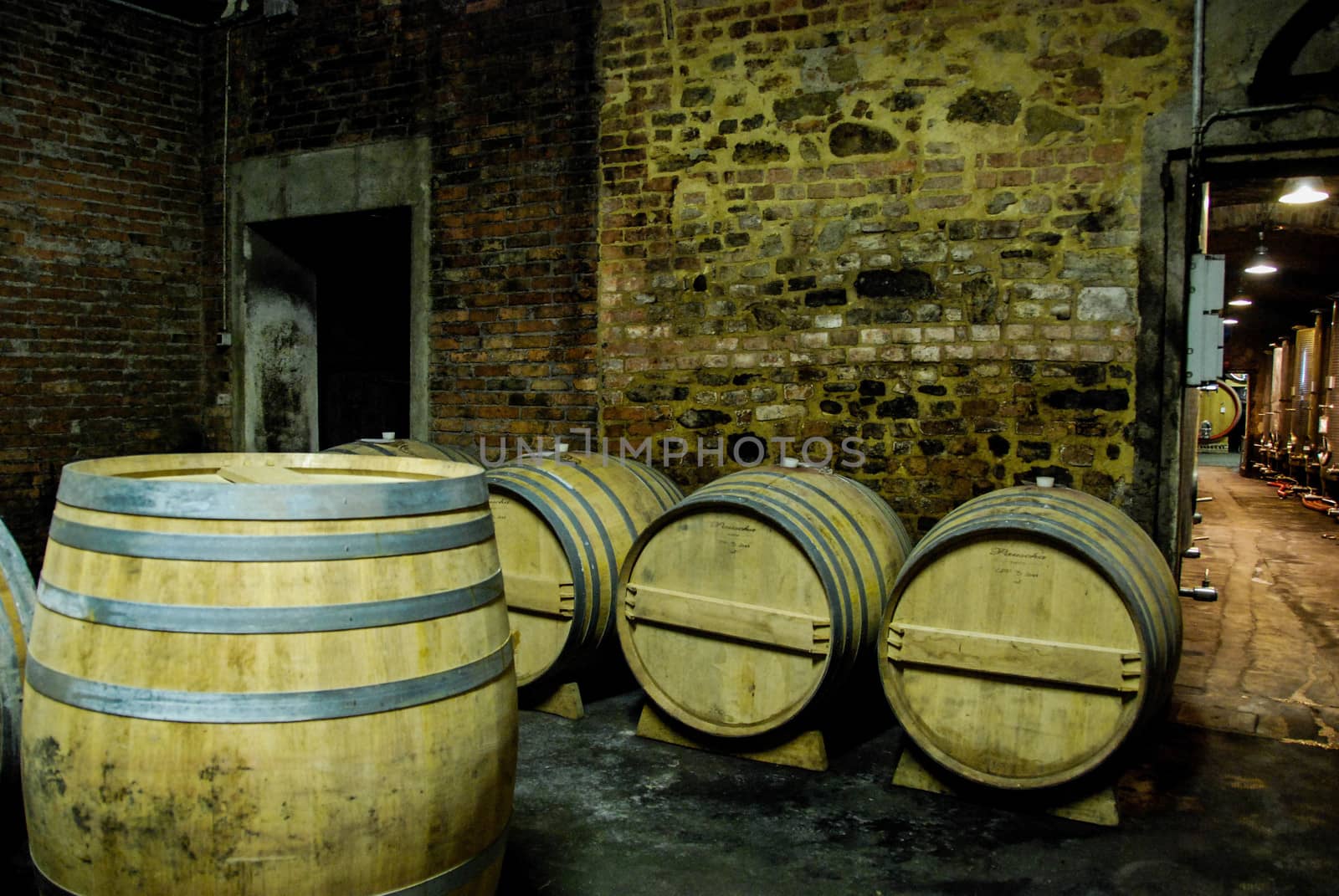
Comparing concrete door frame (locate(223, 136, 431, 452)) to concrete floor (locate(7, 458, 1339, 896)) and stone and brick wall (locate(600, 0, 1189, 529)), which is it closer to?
stone and brick wall (locate(600, 0, 1189, 529))

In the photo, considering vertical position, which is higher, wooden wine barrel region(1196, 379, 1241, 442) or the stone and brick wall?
the stone and brick wall

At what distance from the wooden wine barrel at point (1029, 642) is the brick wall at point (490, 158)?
91.3 inches

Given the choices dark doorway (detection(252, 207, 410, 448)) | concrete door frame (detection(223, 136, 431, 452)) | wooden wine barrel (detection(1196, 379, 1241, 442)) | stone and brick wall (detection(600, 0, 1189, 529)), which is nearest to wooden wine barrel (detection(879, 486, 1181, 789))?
stone and brick wall (detection(600, 0, 1189, 529))

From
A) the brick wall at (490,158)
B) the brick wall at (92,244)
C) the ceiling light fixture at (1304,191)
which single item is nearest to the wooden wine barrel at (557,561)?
the brick wall at (490,158)

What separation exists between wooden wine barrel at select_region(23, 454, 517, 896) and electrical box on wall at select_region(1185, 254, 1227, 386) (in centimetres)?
335

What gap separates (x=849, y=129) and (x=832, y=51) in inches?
14.4

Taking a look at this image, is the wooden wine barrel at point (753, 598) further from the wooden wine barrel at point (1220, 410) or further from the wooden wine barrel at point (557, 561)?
the wooden wine barrel at point (1220, 410)

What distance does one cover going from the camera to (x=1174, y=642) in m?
2.88

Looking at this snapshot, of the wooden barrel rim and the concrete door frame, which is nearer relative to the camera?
the wooden barrel rim

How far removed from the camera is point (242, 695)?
148 cm

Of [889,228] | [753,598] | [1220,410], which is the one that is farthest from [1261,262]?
[753,598]

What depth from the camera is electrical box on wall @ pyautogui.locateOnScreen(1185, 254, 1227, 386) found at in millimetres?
3764

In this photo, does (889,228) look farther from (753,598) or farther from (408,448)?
(408,448)

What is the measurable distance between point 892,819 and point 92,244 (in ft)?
17.8
